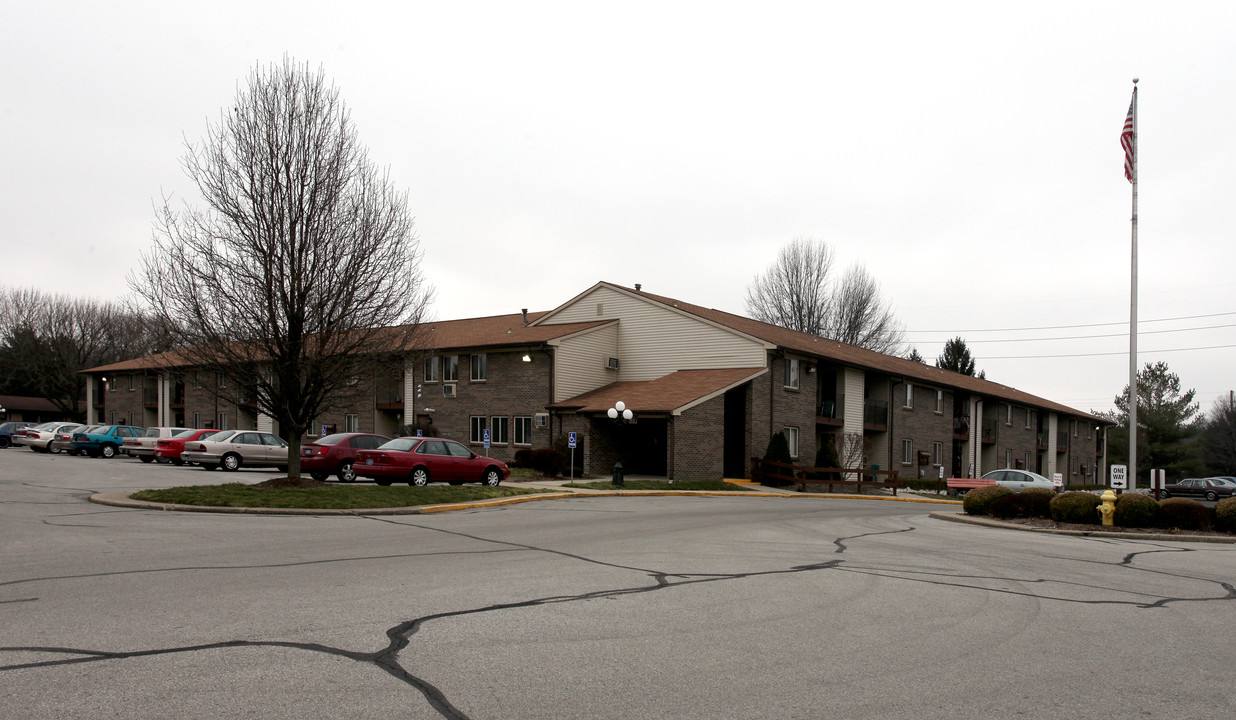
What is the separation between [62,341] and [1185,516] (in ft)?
262

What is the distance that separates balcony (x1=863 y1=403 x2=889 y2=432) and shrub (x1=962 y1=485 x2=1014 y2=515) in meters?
21.8

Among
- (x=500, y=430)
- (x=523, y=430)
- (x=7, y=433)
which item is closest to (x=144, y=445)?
(x=500, y=430)

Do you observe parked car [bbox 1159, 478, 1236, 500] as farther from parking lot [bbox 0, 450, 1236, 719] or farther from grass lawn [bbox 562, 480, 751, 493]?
parking lot [bbox 0, 450, 1236, 719]

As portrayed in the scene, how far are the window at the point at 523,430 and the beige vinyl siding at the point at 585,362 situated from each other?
1.72 meters

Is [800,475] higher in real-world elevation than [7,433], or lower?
lower

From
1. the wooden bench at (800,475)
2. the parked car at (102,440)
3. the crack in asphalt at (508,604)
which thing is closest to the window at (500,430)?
the wooden bench at (800,475)

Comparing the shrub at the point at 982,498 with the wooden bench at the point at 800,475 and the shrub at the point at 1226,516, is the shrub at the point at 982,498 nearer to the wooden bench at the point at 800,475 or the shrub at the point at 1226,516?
the shrub at the point at 1226,516

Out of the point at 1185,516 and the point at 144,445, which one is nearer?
the point at 1185,516

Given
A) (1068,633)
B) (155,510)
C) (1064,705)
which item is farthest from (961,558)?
(155,510)

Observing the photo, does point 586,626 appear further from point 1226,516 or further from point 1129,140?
point 1129,140

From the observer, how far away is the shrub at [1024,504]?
20.0m

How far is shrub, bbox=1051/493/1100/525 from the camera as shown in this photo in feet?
61.5

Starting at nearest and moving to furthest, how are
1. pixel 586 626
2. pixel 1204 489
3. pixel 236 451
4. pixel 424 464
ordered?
1. pixel 586 626
2. pixel 424 464
3. pixel 236 451
4. pixel 1204 489

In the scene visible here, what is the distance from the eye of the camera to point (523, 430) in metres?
37.2
